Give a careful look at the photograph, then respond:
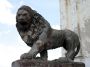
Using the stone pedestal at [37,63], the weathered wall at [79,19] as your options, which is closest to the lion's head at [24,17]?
the stone pedestal at [37,63]

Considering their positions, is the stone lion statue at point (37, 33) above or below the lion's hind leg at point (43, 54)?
above

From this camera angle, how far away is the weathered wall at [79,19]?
37.9 feet

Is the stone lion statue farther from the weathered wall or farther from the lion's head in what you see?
the weathered wall

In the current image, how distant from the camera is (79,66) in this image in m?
6.82

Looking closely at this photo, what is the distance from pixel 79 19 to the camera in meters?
12.1

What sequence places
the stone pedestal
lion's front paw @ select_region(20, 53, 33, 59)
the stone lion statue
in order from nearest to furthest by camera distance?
the stone pedestal < lion's front paw @ select_region(20, 53, 33, 59) < the stone lion statue

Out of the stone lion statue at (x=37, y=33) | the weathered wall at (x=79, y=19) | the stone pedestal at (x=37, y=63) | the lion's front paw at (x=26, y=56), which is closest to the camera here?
the stone pedestal at (x=37, y=63)

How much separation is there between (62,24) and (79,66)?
20.2 feet

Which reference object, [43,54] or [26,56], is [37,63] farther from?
[43,54]

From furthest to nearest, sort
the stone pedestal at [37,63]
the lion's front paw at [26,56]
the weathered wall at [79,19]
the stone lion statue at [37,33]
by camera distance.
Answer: the weathered wall at [79,19], the stone lion statue at [37,33], the lion's front paw at [26,56], the stone pedestal at [37,63]

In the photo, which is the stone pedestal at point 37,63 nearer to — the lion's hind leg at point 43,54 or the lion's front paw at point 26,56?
the lion's front paw at point 26,56

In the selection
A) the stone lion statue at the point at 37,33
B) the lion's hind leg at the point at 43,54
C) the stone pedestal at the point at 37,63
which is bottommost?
the stone pedestal at the point at 37,63

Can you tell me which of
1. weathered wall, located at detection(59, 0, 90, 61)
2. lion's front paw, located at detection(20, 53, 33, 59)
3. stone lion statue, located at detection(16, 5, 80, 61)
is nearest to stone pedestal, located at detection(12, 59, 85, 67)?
lion's front paw, located at detection(20, 53, 33, 59)

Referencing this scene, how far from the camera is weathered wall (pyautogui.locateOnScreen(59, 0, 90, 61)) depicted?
1155 centimetres
